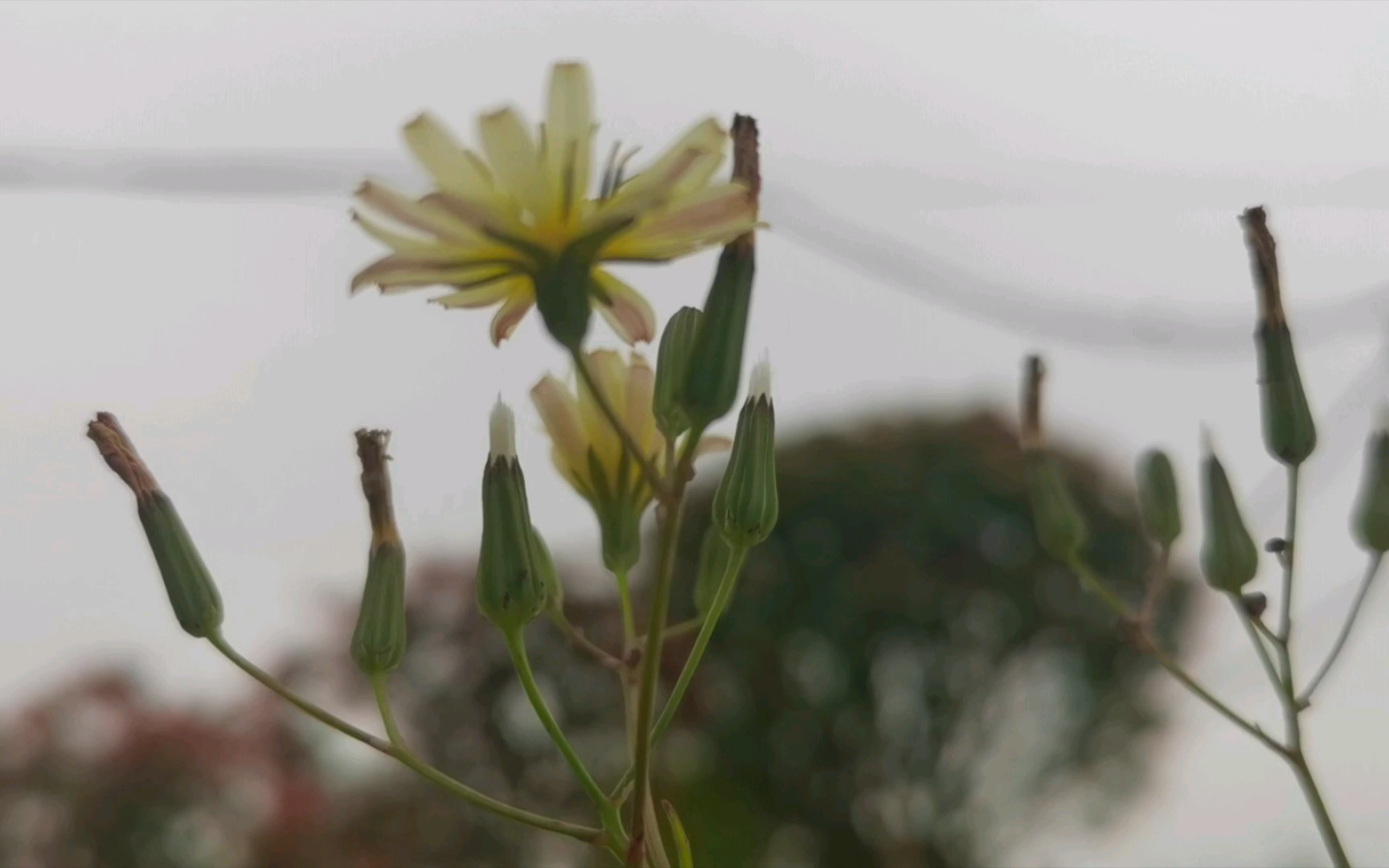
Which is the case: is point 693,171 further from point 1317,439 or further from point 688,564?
point 688,564

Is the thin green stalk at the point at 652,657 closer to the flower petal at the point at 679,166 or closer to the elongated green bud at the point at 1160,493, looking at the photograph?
the flower petal at the point at 679,166

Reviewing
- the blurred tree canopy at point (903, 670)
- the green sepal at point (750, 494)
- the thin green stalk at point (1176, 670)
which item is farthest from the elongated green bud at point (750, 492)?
the blurred tree canopy at point (903, 670)

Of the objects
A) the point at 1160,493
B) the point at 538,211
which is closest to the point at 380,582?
the point at 538,211

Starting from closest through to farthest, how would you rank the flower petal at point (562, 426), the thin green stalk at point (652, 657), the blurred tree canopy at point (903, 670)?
the thin green stalk at point (652, 657) < the flower petal at point (562, 426) < the blurred tree canopy at point (903, 670)

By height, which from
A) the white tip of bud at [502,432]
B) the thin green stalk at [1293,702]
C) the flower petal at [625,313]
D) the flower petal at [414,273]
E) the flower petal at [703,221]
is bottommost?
the thin green stalk at [1293,702]

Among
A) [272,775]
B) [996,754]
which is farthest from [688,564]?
[272,775]

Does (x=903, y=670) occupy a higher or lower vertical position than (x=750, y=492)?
lower

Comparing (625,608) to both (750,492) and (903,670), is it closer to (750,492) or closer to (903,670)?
(750,492)
